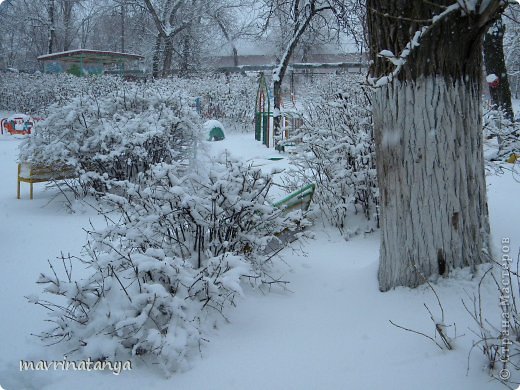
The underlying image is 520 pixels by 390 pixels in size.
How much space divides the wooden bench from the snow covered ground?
3.28m

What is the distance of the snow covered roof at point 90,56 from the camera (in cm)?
2227

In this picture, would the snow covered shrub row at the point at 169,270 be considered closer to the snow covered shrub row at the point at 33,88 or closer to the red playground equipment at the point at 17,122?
the red playground equipment at the point at 17,122

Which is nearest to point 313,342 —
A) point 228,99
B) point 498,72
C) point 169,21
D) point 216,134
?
point 498,72

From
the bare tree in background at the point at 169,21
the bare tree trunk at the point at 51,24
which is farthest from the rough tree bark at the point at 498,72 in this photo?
the bare tree trunk at the point at 51,24

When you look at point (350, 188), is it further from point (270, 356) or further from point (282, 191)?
point (270, 356)

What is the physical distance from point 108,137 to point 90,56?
61.7ft

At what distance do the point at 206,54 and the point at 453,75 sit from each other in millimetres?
31733

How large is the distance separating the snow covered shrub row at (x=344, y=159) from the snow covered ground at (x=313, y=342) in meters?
1.46

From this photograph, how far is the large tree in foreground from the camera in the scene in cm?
264

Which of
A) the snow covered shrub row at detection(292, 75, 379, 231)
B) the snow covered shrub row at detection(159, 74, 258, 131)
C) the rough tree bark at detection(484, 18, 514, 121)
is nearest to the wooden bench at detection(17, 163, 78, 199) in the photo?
the snow covered shrub row at detection(292, 75, 379, 231)

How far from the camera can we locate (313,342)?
8.75ft

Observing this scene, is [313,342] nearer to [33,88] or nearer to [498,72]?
[498,72]

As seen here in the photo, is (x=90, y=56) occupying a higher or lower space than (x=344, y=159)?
higher

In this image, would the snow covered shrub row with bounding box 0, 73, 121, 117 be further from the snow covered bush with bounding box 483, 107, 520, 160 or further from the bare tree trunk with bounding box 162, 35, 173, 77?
the snow covered bush with bounding box 483, 107, 520, 160
